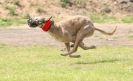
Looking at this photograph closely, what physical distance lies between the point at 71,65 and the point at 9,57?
8.71ft

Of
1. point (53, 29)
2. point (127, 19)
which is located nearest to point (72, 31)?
point (53, 29)

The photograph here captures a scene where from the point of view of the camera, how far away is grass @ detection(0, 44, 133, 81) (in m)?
10.3

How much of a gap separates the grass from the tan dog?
47 cm

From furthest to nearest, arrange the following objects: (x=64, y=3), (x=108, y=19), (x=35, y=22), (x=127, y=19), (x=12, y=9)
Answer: (x=64, y=3), (x=108, y=19), (x=127, y=19), (x=12, y=9), (x=35, y=22)

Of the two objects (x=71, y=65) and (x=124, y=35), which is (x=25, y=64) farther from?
(x=124, y=35)

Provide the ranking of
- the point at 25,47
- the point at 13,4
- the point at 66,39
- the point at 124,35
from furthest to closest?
the point at 13,4 < the point at 124,35 < the point at 25,47 < the point at 66,39

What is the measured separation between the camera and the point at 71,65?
41.9 feet

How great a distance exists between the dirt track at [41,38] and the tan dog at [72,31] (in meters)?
5.32

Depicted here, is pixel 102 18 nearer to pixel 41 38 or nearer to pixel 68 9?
pixel 68 9

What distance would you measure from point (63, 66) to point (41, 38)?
961 centimetres

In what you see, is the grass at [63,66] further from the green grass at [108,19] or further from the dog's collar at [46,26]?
the green grass at [108,19]

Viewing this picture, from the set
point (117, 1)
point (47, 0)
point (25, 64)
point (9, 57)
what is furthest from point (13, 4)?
point (25, 64)

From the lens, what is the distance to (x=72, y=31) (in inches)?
562

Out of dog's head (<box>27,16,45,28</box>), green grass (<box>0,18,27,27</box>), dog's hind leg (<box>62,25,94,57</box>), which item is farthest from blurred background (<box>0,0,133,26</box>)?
dog's head (<box>27,16,45,28</box>)
